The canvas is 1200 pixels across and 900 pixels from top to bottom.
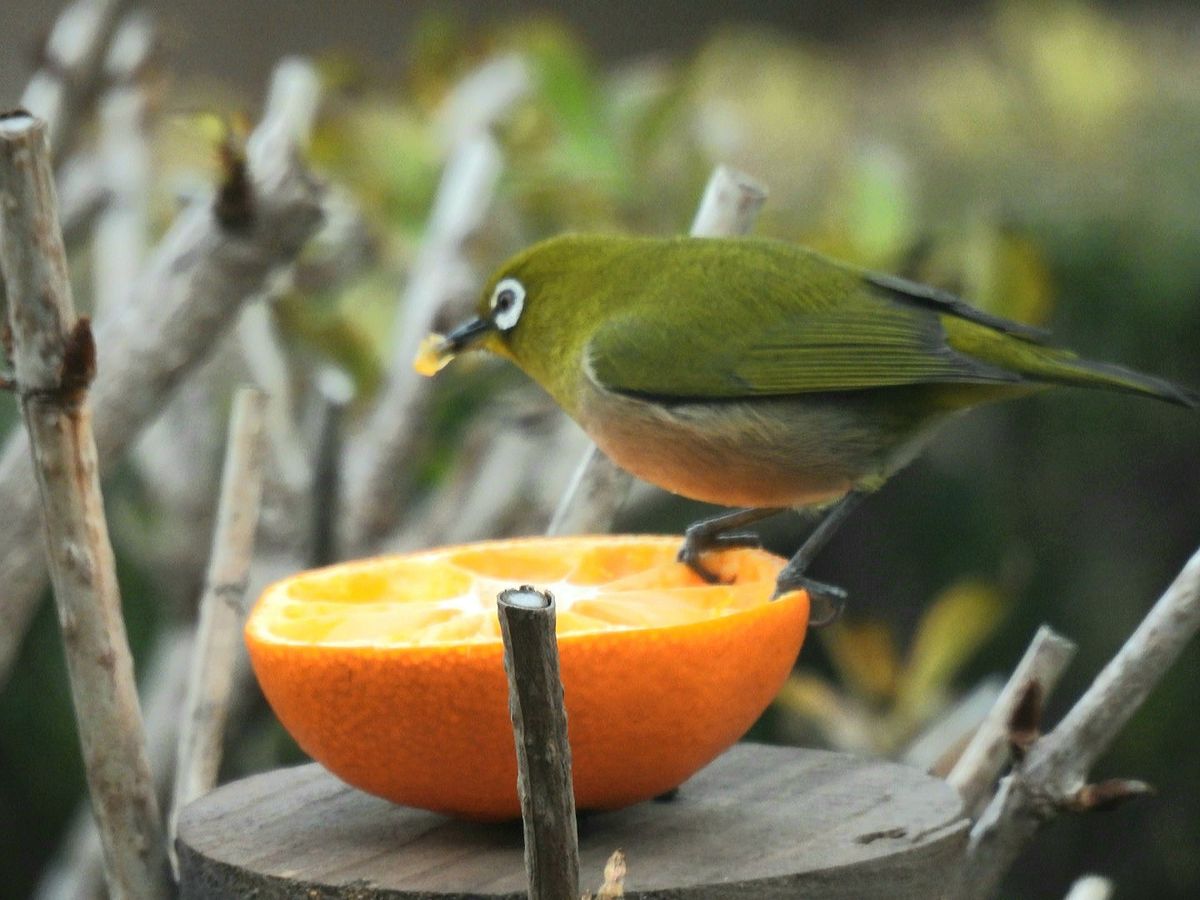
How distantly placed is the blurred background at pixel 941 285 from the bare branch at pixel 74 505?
154cm

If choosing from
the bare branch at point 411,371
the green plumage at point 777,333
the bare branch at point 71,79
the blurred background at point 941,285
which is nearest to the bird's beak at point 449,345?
the green plumage at point 777,333

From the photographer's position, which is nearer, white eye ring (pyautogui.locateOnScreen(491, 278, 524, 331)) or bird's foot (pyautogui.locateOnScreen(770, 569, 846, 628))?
bird's foot (pyautogui.locateOnScreen(770, 569, 846, 628))

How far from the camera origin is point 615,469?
8.64 ft

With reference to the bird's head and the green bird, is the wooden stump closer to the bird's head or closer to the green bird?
the green bird

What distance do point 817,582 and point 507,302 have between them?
0.68 meters

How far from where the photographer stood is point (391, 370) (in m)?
3.42

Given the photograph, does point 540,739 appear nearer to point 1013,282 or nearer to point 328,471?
point 328,471

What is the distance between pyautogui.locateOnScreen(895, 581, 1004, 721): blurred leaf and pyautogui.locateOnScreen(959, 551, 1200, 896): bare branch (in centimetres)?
136

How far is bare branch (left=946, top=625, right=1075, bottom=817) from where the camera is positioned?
2113mm

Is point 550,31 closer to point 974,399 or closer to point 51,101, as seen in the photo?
point 51,101

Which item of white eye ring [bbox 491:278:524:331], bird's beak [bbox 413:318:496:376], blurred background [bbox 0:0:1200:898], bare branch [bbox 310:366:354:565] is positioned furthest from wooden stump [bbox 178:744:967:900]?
blurred background [bbox 0:0:1200:898]

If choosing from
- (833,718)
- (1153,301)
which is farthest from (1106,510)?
(833,718)

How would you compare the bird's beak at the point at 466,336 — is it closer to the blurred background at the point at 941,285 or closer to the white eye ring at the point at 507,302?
the white eye ring at the point at 507,302

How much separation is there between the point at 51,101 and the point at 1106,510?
2683 millimetres
